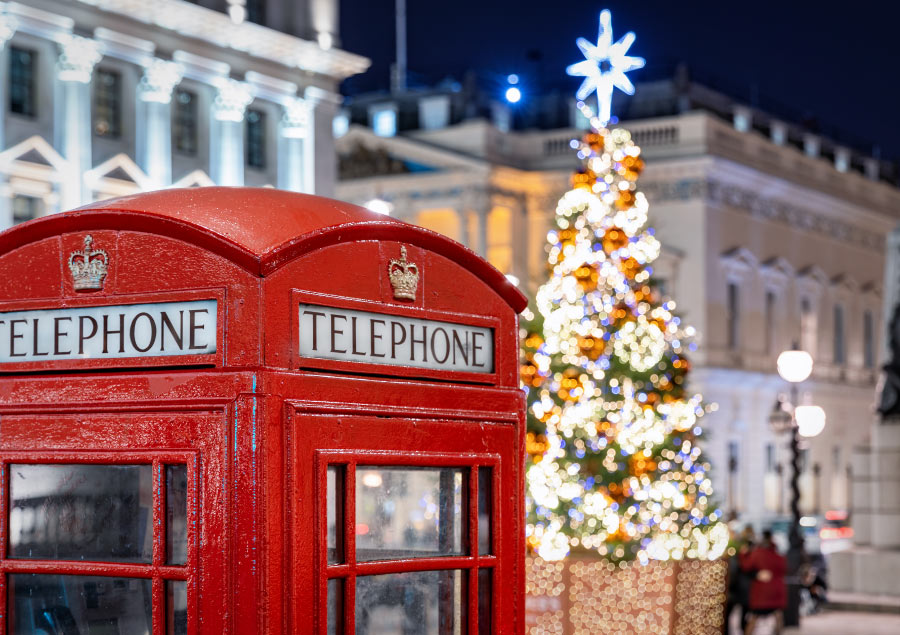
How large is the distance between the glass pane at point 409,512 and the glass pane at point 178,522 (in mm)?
421

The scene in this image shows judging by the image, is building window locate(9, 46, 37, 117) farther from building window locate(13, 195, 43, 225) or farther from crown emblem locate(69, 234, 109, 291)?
crown emblem locate(69, 234, 109, 291)

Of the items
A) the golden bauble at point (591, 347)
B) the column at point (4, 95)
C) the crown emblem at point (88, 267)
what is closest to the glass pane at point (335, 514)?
the crown emblem at point (88, 267)

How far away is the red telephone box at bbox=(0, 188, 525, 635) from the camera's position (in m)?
4.14

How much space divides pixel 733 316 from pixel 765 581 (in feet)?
117

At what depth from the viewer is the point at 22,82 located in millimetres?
33188

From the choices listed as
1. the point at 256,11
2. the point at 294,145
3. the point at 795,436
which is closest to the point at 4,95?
the point at 256,11

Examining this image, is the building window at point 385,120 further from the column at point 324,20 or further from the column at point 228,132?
the column at point 228,132

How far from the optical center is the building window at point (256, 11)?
Answer: 38.1 metres

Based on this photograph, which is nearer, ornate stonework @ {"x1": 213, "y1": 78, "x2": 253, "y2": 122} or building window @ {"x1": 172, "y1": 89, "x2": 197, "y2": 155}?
building window @ {"x1": 172, "y1": 89, "x2": 197, "y2": 155}

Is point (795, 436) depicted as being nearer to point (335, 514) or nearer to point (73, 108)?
point (73, 108)

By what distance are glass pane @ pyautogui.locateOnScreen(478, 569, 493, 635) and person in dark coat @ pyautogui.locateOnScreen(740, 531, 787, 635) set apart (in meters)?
13.5

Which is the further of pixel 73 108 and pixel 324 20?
pixel 324 20

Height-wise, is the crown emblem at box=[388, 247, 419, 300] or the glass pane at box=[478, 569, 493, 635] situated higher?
the crown emblem at box=[388, 247, 419, 300]

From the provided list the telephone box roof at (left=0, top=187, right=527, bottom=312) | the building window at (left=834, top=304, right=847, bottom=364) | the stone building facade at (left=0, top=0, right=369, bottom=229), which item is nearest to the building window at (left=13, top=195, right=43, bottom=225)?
the stone building facade at (left=0, top=0, right=369, bottom=229)
